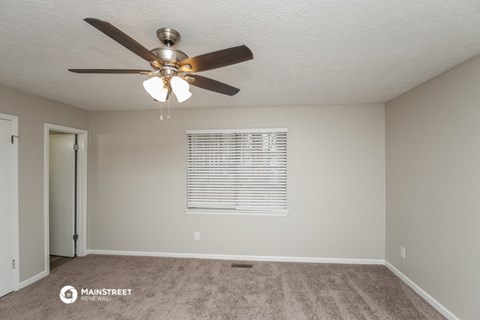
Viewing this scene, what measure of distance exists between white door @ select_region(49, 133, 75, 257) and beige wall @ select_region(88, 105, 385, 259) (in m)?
0.27

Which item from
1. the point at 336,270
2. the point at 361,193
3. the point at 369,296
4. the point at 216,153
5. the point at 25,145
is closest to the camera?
the point at 369,296

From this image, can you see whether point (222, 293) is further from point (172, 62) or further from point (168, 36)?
point (168, 36)

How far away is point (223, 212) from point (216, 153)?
A: 0.96 metres

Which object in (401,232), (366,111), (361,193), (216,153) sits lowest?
(401,232)

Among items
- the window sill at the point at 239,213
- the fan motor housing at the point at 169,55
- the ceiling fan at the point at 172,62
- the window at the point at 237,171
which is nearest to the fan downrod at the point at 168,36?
the ceiling fan at the point at 172,62

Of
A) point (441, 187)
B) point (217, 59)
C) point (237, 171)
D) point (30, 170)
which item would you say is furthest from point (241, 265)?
point (30, 170)

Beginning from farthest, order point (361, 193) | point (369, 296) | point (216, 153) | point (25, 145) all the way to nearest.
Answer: point (216, 153) → point (361, 193) → point (25, 145) → point (369, 296)

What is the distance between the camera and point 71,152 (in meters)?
3.70

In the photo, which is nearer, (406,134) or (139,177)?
(406,134)

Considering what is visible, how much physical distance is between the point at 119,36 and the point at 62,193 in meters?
3.66

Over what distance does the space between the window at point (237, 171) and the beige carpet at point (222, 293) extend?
90cm

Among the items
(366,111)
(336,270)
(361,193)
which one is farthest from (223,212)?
(366,111)

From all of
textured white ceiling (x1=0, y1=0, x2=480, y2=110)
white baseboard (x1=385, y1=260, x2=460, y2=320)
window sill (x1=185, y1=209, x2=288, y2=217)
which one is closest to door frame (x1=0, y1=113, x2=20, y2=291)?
textured white ceiling (x1=0, y1=0, x2=480, y2=110)

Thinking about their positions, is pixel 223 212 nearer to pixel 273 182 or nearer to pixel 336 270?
pixel 273 182
